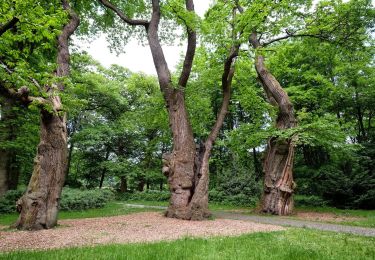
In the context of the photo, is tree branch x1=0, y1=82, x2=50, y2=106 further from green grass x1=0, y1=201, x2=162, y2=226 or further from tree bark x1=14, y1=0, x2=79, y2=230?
green grass x1=0, y1=201, x2=162, y2=226

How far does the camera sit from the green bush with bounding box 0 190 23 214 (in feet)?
41.7

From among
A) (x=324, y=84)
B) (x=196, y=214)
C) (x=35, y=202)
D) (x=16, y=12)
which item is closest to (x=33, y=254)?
(x=35, y=202)

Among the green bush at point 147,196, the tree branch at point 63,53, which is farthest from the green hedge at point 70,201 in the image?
the green bush at point 147,196

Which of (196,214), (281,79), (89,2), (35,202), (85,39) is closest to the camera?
(35,202)

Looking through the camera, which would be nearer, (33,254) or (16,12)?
(33,254)

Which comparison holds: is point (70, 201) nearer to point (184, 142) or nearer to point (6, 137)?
point (6, 137)

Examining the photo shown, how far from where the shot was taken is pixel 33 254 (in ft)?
15.8

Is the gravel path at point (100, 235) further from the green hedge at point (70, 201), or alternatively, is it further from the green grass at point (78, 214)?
the green hedge at point (70, 201)

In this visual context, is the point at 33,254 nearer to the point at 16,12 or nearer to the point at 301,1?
the point at 16,12

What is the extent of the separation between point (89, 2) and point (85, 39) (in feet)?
11.9

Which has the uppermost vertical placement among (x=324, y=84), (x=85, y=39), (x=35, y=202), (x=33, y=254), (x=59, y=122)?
(x=85, y=39)

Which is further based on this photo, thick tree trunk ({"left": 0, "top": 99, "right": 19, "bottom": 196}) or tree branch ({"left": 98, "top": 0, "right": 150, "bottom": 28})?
thick tree trunk ({"left": 0, "top": 99, "right": 19, "bottom": 196})

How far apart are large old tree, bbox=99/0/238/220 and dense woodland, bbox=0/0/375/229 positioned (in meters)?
0.04

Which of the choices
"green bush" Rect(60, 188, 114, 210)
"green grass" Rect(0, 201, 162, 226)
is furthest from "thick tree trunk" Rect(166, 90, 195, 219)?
"green bush" Rect(60, 188, 114, 210)
